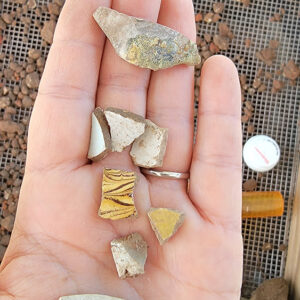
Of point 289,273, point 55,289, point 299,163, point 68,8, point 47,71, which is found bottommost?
point 289,273

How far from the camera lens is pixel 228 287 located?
45.4 inches

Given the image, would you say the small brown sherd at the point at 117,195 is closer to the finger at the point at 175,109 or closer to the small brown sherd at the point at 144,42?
the finger at the point at 175,109

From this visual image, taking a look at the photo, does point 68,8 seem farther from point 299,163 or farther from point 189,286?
point 299,163

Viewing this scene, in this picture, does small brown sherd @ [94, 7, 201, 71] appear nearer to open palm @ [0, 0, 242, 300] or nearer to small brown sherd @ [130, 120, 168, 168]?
open palm @ [0, 0, 242, 300]

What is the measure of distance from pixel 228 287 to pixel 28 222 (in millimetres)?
494

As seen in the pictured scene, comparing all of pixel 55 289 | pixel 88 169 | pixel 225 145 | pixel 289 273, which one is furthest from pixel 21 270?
pixel 289 273

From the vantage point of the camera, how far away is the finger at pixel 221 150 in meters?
1.16

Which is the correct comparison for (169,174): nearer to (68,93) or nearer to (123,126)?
(123,126)

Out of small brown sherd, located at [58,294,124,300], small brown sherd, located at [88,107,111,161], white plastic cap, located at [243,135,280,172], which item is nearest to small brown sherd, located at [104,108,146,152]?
small brown sherd, located at [88,107,111,161]

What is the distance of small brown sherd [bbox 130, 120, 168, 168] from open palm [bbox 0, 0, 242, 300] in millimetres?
30

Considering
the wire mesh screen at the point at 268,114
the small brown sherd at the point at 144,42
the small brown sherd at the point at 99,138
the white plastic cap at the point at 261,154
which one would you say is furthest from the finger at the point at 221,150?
the wire mesh screen at the point at 268,114

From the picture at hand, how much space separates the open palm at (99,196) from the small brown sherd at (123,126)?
4cm

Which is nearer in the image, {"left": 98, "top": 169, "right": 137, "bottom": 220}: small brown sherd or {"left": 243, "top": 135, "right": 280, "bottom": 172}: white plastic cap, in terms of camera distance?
{"left": 98, "top": 169, "right": 137, "bottom": 220}: small brown sherd

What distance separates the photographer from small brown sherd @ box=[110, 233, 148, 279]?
3.65ft
